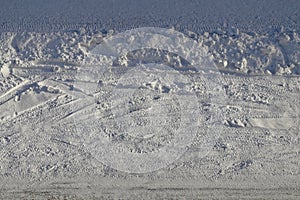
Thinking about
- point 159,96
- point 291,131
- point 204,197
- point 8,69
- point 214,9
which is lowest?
point 204,197

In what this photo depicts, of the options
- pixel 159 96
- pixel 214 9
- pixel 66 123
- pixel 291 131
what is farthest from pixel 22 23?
pixel 291 131

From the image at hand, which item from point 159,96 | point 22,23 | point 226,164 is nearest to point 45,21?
point 22,23

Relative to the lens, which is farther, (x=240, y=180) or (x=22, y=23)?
(x=22, y=23)

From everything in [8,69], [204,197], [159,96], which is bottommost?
[204,197]

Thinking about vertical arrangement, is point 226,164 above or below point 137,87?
below

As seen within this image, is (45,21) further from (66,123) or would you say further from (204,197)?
(204,197)

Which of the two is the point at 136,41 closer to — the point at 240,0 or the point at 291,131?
the point at 240,0
